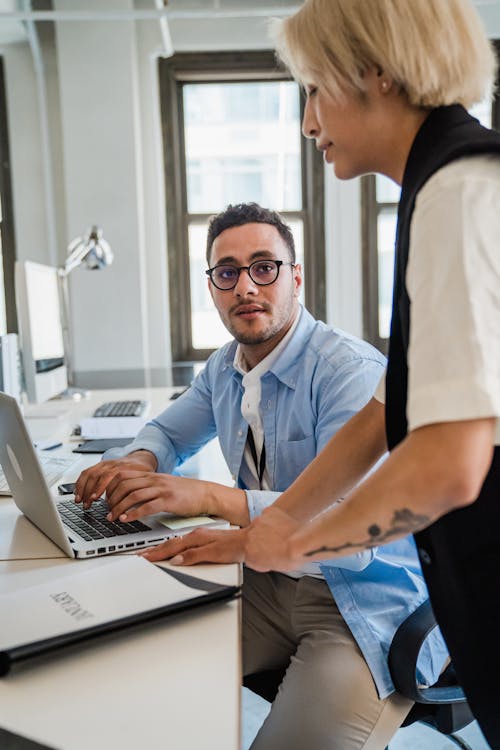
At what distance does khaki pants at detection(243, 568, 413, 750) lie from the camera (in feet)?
3.46

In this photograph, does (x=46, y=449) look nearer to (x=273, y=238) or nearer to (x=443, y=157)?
(x=273, y=238)

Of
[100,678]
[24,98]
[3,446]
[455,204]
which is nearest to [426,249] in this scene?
[455,204]

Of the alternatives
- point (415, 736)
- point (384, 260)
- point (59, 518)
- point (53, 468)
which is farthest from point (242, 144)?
point (59, 518)

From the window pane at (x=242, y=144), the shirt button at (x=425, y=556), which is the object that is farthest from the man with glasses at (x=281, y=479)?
the window pane at (x=242, y=144)

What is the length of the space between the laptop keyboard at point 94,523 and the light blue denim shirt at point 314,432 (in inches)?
8.3

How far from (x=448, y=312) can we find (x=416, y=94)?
0.29 metres

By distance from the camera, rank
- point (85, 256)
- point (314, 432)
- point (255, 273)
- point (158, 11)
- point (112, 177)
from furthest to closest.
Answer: point (112, 177)
point (158, 11)
point (85, 256)
point (255, 273)
point (314, 432)

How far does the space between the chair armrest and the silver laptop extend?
1.07ft

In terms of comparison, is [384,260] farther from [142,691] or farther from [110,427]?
[142,691]

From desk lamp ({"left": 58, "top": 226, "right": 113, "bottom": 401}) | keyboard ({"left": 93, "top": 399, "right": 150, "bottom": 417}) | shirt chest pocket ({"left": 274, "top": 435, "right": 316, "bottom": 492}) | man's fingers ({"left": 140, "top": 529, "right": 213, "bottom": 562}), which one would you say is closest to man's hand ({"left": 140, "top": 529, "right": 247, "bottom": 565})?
man's fingers ({"left": 140, "top": 529, "right": 213, "bottom": 562})

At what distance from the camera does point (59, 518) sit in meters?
1.01

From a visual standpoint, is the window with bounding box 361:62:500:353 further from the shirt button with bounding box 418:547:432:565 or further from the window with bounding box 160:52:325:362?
the shirt button with bounding box 418:547:432:565

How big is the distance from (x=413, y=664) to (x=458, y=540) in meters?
0.40

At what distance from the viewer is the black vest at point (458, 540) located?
72 cm
